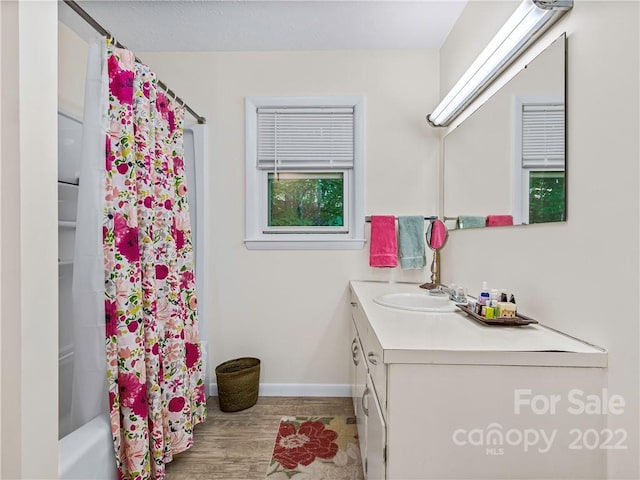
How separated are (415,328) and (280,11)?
71.7 inches

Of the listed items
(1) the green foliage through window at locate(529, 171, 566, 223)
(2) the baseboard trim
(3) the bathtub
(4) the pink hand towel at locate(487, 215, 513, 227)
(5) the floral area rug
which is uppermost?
(1) the green foliage through window at locate(529, 171, 566, 223)

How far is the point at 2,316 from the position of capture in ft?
2.06

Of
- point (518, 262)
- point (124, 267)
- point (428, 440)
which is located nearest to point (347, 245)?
point (518, 262)

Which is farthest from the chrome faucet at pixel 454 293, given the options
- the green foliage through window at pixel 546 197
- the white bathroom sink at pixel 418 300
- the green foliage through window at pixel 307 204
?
the green foliage through window at pixel 307 204

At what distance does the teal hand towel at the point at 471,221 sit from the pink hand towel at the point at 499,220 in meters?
0.06

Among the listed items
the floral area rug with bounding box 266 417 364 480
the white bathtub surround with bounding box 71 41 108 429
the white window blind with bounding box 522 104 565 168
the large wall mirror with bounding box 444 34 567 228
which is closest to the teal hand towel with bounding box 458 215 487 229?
the large wall mirror with bounding box 444 34 567 228

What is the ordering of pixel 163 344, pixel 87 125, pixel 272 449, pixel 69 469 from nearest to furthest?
pixel 69 469, pixel 87 125, pixel 163 344, pixel 272 449

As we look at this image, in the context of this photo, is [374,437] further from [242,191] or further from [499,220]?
[242,191]

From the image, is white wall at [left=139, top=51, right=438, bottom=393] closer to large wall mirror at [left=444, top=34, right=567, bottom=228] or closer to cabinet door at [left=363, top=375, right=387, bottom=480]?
large wall mirror at [left=444, top=34, right=567, bottom=228]

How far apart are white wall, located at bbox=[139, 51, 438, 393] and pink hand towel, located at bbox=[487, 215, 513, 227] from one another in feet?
2.42

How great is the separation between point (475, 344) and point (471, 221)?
1006mm

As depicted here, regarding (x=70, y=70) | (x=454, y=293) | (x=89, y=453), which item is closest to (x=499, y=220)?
(x=454, y=293)

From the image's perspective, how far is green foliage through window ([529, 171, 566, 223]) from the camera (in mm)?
1112

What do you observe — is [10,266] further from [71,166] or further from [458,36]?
[458,36]
